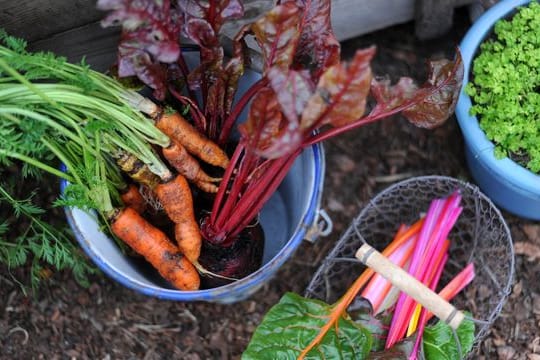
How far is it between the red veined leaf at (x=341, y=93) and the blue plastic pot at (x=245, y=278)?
0.67 ft

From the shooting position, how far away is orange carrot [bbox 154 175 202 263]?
4.44ft

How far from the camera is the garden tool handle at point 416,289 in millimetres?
1269

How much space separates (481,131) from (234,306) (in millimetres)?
719

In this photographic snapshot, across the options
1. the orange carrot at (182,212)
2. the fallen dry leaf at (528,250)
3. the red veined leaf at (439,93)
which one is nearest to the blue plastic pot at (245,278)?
the orange carrot at (182,212)

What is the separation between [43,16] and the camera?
1.43m

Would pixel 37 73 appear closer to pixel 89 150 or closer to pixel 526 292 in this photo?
pixel 89 150

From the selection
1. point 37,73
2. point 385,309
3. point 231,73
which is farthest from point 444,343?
point 37,73

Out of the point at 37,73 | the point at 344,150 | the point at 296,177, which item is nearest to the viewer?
the point at 37,73

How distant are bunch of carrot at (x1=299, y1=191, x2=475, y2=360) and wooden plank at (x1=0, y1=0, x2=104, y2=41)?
2.65ft

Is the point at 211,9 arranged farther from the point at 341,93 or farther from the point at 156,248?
the point at 156,248

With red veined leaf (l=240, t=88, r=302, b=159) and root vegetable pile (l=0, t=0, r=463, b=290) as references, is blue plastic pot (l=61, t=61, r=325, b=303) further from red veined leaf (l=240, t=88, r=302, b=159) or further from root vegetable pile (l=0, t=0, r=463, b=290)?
red veined leaf (l=240, t=88, r=302, b=159)

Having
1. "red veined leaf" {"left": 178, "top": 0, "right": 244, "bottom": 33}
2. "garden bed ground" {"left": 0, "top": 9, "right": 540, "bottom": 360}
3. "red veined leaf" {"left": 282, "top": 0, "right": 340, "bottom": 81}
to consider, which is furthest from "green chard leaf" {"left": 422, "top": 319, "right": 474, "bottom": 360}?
"red veined leaf" {"left": 178, "top": 0, "right": 244, "bottom": 33}

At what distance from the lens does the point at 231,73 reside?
1.30 metres

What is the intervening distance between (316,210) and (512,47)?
56 cm
